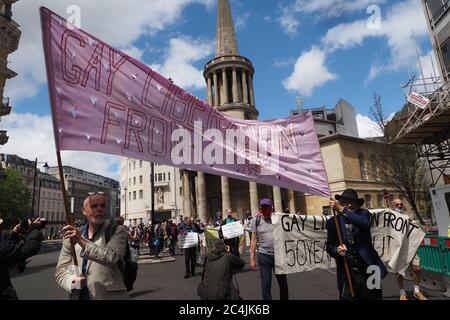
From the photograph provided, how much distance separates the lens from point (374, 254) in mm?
4266

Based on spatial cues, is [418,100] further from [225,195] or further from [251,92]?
[251,92]

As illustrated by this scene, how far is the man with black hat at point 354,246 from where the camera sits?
4031mm

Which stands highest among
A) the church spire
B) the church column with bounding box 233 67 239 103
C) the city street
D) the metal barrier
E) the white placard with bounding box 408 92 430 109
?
the church spire

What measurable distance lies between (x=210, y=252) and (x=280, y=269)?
6.34 ft

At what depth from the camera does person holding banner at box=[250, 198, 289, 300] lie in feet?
18.3

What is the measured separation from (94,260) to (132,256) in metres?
1.27

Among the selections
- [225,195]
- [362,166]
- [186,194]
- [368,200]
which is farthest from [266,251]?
[186,194]

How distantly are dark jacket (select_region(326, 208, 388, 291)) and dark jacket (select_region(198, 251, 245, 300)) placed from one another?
1308mm

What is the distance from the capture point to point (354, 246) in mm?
4211

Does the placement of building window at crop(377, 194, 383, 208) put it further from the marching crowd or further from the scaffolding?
the marching crowd

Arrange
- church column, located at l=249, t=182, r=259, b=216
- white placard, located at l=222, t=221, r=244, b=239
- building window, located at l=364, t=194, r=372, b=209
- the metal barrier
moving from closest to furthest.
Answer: the metal barrier
white placard, located at l=222, t=221, r=244, b=239
building window, located at l=364, t=194, r=372, b=209
church column, located at l=249, t=182, r=259, b=216

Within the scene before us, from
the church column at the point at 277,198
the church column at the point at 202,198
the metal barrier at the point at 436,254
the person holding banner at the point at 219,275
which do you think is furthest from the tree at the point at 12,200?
the metal barrier at the point at 436,254

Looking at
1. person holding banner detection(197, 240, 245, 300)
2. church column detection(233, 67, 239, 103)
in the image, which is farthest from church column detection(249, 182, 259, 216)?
person holding banner detection(197, 240, 245, 300)

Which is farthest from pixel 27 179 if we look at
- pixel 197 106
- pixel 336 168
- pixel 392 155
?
pixel 197 106
